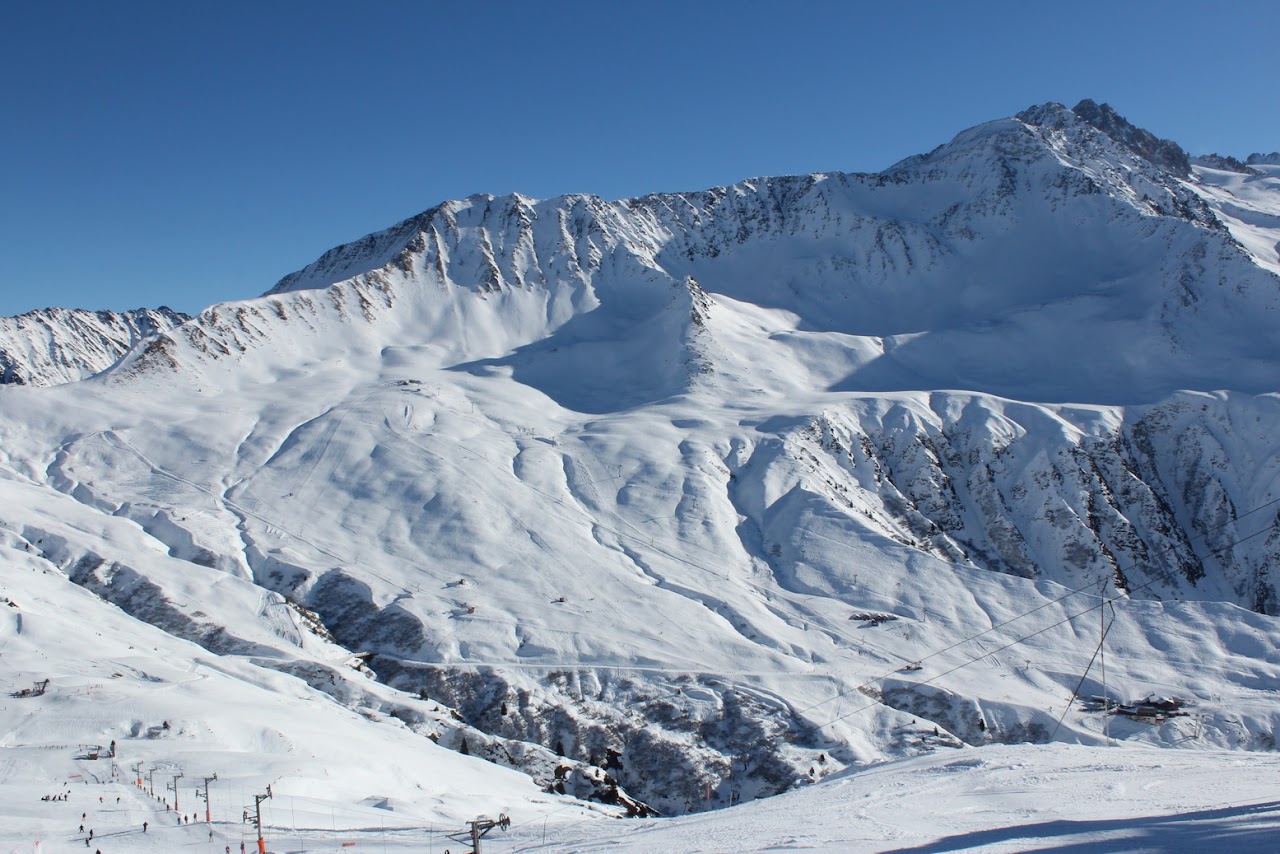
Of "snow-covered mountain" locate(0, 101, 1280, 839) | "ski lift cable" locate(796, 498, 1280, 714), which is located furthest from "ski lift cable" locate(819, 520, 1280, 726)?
"snow-covered mountain" locate(0, 101, 1280, 839)

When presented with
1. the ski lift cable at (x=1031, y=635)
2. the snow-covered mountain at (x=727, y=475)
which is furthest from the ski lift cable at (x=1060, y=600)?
the snow-covered mountain at (x=727, y=475)

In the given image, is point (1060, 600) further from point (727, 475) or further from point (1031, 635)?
point (727, 475)

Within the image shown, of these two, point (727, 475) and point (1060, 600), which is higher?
point (727, 475)

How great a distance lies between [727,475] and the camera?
103750 millimetres

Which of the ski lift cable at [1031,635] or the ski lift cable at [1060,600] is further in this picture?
A: the ski lift cable at [1060,600]

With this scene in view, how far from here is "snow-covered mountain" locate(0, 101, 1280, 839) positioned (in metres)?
70.3

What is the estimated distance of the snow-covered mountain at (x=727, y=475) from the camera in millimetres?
70312

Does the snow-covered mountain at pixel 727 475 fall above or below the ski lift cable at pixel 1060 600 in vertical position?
above

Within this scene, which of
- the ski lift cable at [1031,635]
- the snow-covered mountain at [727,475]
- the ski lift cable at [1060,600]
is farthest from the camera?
the ski lift cable at [1060,600]

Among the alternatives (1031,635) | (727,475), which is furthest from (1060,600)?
(727,475)

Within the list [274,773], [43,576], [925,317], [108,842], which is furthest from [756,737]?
[925,317]

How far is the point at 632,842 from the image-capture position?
27.3m

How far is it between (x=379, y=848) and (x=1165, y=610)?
77031 millimetres

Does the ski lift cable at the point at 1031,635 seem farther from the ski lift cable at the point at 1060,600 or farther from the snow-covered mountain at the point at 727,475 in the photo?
the snow-covered mountain at the point at 727,475
